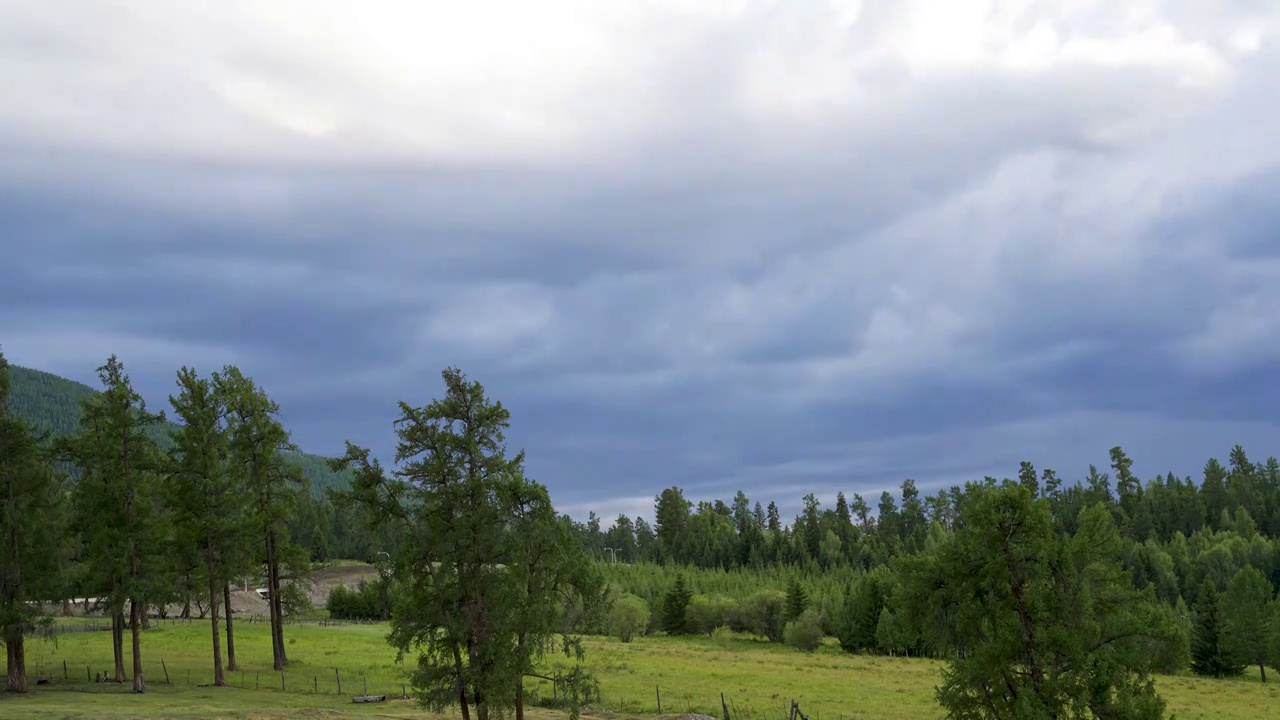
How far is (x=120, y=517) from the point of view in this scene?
53.7 metres

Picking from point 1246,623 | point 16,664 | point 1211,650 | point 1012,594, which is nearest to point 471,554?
point 1012,594

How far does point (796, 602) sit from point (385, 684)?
291 feet

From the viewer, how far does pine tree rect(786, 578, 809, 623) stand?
141m

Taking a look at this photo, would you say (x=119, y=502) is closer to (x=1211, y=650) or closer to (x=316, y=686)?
(x=316, y=686)

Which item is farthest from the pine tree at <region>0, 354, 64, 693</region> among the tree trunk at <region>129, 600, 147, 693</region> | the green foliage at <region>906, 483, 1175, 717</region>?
the green foliage at <region>906, 483, 1175, 717</region>

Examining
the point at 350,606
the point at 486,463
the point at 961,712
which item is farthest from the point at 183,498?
the point at 350,606

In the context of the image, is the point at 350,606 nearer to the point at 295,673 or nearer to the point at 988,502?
the point at 295,673

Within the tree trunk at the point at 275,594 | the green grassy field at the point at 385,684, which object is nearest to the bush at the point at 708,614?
the green grassy field at the point at 385,684

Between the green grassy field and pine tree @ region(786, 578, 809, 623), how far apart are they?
33.1 metres

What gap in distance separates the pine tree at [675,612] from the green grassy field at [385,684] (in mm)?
44121

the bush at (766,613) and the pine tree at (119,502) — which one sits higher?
the pine tree at (119,502)

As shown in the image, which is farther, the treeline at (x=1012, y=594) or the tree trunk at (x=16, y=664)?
the tree trunk at (x=16, y=664)

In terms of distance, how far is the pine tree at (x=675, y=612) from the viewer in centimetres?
15225

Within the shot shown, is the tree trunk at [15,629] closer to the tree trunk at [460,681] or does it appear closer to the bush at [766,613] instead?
the tree trunk at [460,681]
